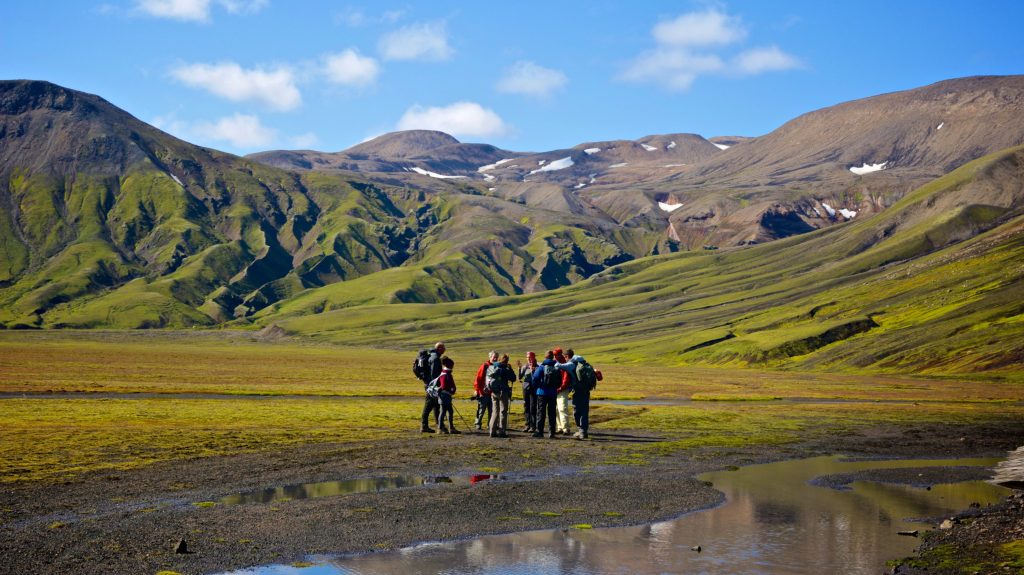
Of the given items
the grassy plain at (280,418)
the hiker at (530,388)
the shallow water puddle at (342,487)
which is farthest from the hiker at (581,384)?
the shallow water puddle at (342,487)

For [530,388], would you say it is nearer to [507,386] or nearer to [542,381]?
[542,381]

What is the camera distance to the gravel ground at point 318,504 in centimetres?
1634

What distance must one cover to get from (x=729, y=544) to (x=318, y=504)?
392 inches

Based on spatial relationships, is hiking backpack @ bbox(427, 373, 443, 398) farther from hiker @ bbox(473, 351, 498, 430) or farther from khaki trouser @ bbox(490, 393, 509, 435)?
khaki trouser @ bbox(490, 393, 509, 435)

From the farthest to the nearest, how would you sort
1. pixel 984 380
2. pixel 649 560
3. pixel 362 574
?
pixel 984 380, pixel 649 560, pixel 362 574

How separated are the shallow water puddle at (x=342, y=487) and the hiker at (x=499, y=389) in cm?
921

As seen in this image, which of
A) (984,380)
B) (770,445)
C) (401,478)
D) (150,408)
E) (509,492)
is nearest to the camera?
(509,492)

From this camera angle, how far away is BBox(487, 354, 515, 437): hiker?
35531 mm

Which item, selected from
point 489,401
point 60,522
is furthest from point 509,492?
point 489,401

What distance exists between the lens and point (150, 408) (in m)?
47.4

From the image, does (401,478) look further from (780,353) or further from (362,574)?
(780,353)

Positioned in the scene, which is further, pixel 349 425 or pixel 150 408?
pixel 150 408

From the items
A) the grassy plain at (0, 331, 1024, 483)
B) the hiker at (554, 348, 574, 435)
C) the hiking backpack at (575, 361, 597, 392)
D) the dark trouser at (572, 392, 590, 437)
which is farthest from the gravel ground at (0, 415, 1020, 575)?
the hiker at (554, 348, 574, 435)

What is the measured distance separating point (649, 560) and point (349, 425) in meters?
25.4
